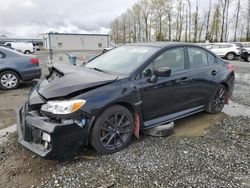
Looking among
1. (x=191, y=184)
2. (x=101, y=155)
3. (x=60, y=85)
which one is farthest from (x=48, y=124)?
(x=191, y=184)

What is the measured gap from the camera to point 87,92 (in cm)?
303

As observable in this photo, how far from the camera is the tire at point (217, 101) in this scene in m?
5.00

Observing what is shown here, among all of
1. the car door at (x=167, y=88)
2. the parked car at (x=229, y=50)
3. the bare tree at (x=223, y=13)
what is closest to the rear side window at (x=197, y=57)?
the car door at (x=167, y=88)

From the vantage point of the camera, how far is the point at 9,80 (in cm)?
741

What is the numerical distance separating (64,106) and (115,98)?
0.70 m

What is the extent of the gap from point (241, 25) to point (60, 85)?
52.9 meters

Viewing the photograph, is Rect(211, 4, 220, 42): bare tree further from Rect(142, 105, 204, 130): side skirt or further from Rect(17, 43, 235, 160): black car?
Rect(142, 105, 204, 130): side skirt

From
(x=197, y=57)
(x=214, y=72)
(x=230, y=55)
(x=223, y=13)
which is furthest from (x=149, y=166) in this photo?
(x=223, y=13)

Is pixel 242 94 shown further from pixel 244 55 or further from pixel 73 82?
pixel 244 55

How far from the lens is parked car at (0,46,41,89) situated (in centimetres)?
732

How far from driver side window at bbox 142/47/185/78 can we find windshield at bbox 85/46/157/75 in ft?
0.48

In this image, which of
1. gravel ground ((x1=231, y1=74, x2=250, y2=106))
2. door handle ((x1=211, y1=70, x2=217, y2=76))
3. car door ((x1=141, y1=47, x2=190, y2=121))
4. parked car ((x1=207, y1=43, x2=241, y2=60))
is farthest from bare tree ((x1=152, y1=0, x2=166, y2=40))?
car door ((x1=141, y1=47, x2=190, y2=121))

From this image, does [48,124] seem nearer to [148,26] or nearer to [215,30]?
[215,30]

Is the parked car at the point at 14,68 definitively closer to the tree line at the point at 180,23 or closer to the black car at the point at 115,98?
the black car at the point at 115,98
